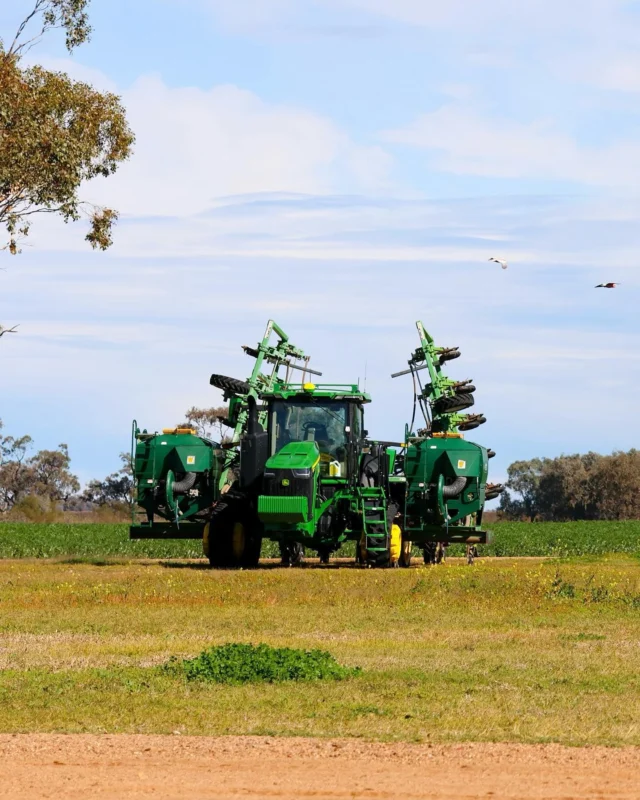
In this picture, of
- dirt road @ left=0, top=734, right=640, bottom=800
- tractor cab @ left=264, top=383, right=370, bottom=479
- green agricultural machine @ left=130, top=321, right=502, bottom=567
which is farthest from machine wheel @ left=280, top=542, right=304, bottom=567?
dirt road @ left=0, top=734, right=640, bottom=800

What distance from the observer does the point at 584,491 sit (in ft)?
405

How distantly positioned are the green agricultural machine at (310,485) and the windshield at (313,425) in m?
0.02

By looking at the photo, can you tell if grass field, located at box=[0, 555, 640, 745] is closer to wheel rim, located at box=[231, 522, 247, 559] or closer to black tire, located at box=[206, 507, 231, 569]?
black tire, located at box=[206, 507, 231, 569]

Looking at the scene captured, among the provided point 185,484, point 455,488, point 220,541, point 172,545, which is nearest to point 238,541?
point 220,541

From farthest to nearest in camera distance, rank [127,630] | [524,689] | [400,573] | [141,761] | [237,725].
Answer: [400,573]
[127,630]
[524,689]
[237,725]
[141,761]

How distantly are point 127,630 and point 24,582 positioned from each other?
7.95 meters

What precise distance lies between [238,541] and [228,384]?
5.14 metres

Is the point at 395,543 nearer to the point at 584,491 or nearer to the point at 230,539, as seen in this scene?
the point at 230,539

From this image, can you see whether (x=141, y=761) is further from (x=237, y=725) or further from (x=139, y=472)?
(x=139, y=472)

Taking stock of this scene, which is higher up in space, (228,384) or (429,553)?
(228,384)

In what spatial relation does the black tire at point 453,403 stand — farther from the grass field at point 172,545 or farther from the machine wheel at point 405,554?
the grass field at point 172,545

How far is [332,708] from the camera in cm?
1240

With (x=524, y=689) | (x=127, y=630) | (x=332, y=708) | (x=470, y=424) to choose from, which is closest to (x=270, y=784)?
(x=332, y=708)

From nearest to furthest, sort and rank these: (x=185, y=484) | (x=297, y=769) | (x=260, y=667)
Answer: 1. (x=297, y=769)
2. (x=260, y=667)
3. (x=185, y=484)
